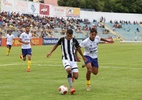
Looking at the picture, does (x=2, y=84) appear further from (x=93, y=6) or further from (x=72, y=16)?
(x=93, y=6)

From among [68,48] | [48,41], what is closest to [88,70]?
Result: [68,48]

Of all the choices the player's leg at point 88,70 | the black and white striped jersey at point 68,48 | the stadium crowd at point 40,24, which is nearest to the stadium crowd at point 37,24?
the stadium crowd at point 40,24

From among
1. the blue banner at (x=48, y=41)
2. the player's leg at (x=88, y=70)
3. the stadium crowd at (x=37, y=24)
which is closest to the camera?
the player's leg at (x=88, y=70)

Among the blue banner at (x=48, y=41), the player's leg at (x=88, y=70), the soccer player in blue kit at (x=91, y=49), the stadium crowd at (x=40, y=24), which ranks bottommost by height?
the blue banner at (x=48, y=41)

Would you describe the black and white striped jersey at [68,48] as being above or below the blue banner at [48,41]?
above

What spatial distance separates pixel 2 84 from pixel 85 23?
63961mm

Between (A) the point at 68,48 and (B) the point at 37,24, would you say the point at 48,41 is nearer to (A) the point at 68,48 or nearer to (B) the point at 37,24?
(B) the point at 37,24

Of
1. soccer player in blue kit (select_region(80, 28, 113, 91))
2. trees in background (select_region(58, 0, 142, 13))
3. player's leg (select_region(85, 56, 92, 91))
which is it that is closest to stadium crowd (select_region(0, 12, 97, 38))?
trees in background (select_region(58, 0, 142, 13))

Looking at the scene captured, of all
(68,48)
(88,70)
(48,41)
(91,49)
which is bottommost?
(48,41)

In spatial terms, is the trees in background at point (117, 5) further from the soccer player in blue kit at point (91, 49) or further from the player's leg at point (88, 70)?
the player's leg at point (88, 70)

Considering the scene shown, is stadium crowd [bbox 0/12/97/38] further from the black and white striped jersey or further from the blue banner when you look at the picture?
the black and white striped jersey

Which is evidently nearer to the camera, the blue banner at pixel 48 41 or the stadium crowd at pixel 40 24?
the stadium crowd at pixel 40 24

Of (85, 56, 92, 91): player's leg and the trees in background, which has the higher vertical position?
(85, 56, 92, 91): player's leg

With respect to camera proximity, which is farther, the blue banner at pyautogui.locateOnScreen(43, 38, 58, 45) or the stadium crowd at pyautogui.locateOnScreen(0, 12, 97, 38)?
the blue banner at pyautogui.locateOnScreen(43, 38, 58, 45)
